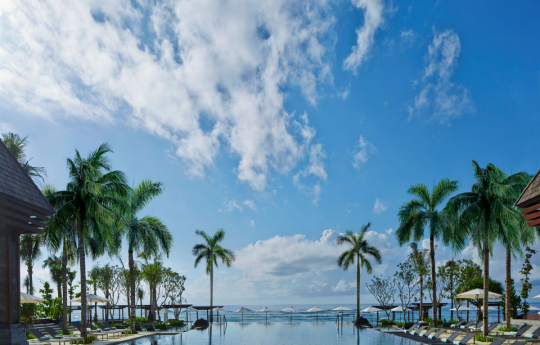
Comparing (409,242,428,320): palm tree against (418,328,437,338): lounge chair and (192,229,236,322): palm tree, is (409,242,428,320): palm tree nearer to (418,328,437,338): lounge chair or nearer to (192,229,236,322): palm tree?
(418,328,437,338): lounge chair

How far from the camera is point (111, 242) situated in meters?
21.0

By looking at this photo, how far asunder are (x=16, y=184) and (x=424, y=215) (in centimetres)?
2229

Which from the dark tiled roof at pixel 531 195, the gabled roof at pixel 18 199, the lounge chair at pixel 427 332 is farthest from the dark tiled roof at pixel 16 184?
the lounge chair at pixel 427 332

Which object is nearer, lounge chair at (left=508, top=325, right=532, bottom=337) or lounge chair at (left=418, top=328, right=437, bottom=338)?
lounge chair at (left=508, top=325, right=532, bottom=337)

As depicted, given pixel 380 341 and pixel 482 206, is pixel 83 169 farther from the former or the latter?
pixel 482 206

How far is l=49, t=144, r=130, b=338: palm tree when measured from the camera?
2033 centimetres

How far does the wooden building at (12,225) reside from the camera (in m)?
12.9

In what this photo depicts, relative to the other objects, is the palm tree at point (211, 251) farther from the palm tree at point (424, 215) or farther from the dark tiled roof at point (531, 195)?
the dark tiled roof at point (531, 195)

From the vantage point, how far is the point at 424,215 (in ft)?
88.6

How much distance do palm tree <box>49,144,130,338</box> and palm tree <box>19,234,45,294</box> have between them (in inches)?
456

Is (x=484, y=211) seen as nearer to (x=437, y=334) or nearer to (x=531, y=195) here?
(x=437, y=334)

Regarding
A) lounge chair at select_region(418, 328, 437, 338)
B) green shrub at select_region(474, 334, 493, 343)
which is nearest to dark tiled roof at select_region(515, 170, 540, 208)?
green shrub at select_region(474, 334, 493, 343)

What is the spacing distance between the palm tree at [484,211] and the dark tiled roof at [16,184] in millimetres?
17139

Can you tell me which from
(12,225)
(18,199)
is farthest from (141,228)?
(18,199)
